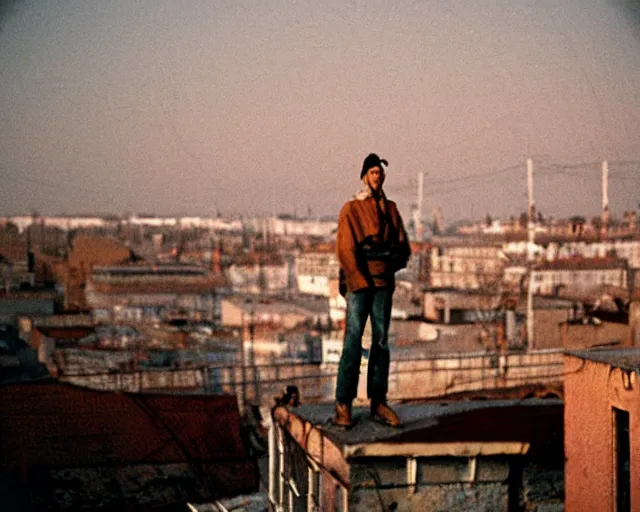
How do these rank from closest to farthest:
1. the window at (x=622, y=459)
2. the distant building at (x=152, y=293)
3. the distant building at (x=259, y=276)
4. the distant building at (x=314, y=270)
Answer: the window at (x=622, y=459) < the distant building at (x=152, y=293) < the distant building at (x=314, y=270) < the distant building at (x=259, y=276)

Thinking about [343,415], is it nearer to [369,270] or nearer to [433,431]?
[433,431]

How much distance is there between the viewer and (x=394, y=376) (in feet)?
46.5

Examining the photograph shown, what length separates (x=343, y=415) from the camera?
370 cm

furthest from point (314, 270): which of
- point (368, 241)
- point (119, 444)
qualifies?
point (368, 241)

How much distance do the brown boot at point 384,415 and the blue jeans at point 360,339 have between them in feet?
0.17

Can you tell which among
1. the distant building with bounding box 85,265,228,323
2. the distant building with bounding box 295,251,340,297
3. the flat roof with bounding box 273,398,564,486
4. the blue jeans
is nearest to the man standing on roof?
the blue jeans

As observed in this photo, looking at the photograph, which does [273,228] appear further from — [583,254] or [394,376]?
[394,376]

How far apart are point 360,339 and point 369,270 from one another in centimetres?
23

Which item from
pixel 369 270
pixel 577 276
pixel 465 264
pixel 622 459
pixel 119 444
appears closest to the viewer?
pixel 622 459

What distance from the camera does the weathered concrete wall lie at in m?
3.38

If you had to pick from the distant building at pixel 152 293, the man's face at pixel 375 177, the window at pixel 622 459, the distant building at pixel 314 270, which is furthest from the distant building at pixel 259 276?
the window at pixel 622 459

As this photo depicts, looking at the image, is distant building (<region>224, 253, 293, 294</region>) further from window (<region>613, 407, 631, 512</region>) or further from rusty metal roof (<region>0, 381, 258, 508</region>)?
window (<region>613, 407, 631, 512</region>)

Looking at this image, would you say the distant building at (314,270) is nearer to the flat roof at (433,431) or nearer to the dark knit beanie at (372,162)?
the flat roof at (433,431)

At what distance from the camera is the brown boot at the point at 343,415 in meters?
3.69
